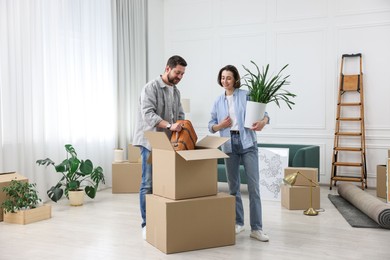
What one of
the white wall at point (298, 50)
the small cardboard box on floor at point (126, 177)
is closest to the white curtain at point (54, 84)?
the small cardboard box on floor at point (126, 177)

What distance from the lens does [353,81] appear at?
645 centimetres

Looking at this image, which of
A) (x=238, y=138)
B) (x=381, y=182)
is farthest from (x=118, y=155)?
(x=381, y=182)

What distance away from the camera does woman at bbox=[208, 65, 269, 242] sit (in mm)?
3572

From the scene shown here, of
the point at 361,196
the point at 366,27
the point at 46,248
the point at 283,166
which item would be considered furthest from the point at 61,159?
the point at 366,27

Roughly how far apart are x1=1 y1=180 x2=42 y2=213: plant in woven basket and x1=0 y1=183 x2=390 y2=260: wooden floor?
0.18m

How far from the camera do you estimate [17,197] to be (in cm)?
434

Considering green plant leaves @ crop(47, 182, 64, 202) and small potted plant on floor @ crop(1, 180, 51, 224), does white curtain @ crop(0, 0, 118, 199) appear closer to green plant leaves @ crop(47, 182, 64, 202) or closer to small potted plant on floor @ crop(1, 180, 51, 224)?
green plant leaves @ crop(47, 182, 64, 202)

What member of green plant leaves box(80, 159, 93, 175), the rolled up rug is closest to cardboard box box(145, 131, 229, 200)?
the rolled up rug

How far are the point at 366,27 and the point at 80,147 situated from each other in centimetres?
440

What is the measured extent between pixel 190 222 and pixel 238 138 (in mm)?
788

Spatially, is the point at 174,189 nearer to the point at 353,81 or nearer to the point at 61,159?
the point at 61,159

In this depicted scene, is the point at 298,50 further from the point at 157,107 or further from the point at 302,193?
the point at 157,107

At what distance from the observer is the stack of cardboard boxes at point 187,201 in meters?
3.21

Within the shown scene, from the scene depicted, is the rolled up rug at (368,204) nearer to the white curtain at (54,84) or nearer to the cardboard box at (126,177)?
the cardboard box at (126,177)
